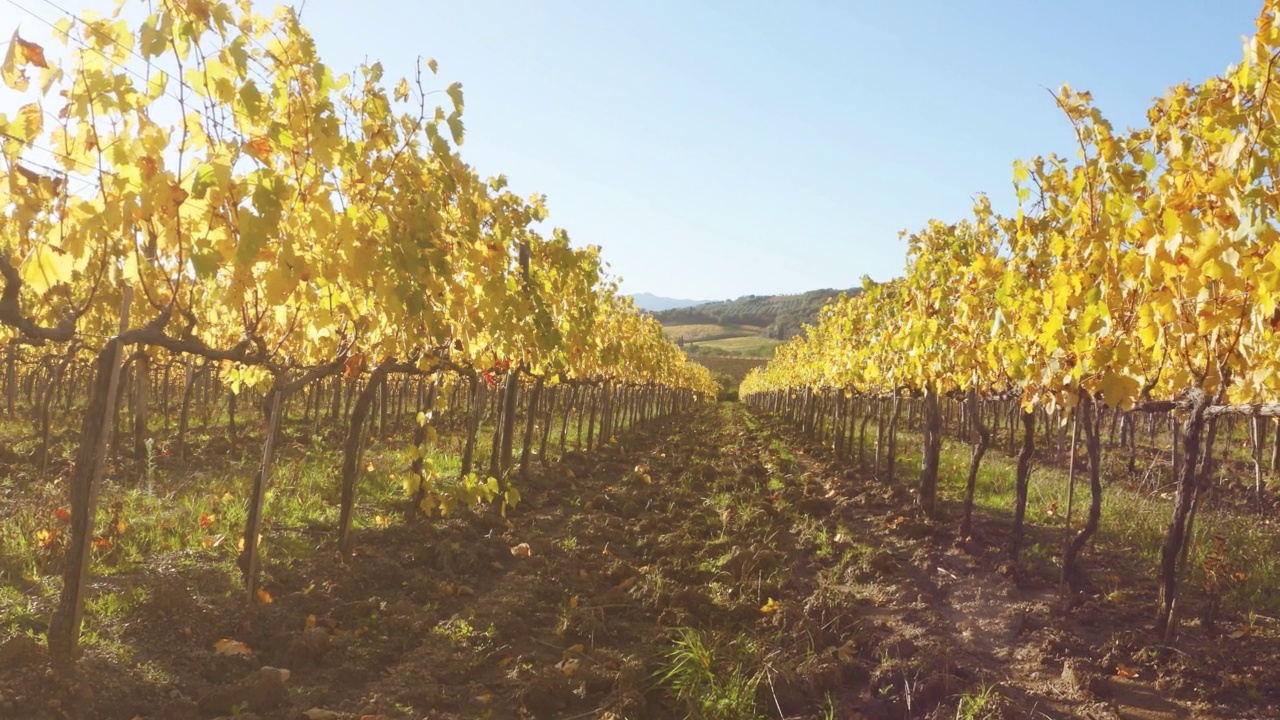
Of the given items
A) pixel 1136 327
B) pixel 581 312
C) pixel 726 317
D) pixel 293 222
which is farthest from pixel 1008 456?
pixel 726 317

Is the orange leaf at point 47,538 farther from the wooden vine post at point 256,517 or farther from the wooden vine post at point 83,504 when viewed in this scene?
the wooden vine post at point 83,504

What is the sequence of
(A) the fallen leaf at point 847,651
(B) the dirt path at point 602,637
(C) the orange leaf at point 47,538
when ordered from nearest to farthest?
1. (B) the dirt path at point 602,637
2. (A) the fallen leaf at point 847,651
3. (C) the orange leaf at point 47,538

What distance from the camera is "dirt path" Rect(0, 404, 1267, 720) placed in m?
3.96

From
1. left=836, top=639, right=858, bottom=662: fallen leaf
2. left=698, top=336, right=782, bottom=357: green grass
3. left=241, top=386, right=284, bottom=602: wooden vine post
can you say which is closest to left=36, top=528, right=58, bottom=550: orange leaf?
left=241, top=386, right=284, bottom=602: wooden vine post

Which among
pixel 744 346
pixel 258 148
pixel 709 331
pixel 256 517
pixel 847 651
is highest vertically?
pixel 709 331

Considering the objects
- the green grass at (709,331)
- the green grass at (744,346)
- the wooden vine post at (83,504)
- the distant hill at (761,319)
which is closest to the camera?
the wooden vine post at (83,504)

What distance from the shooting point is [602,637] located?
509 centimetres

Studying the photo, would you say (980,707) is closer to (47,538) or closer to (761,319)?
(47,538)

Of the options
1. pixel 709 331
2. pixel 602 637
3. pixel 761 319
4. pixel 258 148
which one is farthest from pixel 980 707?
pixel 761 319

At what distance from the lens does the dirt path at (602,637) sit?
13.0 ft

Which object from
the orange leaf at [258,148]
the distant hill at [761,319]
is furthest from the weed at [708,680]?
the distant hill at [761,319]

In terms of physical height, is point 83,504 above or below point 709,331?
below

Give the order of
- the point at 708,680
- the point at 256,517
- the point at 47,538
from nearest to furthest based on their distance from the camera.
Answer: the point at 708,680
the point at 256,517
the point at 47,538

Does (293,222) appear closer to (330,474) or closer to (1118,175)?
(1118,175)
